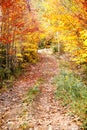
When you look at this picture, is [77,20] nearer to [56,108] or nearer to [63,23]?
[63,23]

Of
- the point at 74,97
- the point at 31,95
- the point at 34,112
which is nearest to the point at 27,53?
the point at 31,95

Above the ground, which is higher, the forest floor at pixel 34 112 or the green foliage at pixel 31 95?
the green foliage at pixel 31 95

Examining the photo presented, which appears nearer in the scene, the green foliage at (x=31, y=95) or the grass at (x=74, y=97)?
the grass at (x=74, y=97)

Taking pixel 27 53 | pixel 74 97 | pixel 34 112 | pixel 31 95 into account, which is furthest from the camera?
pixel 27 53

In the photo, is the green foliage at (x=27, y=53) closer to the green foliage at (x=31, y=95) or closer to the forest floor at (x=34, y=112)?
the forest floor at (x=34, y=112)

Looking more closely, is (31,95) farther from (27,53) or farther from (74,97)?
(27,53)

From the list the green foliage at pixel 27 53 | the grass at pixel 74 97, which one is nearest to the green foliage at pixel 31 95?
the grass at pixel 74 97

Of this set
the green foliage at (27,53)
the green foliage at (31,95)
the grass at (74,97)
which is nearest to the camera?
the grass at (74,97)

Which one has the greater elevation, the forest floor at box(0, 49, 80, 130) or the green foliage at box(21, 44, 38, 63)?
the green foliage at box(21, 44, 38, 63)

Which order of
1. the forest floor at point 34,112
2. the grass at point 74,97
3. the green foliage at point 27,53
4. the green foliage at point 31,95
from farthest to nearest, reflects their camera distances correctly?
the green foliage at point 27,53 < the green foliage at point 31,95 < the grass at point 74,97 < the forest floor at point 34,112

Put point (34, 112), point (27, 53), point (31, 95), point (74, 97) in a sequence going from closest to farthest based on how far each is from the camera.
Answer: point (34, 112), point (74, 97), point (31, 95), point (27, 53)

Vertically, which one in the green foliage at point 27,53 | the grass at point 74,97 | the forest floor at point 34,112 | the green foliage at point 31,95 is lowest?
the forest floor at point 34,112

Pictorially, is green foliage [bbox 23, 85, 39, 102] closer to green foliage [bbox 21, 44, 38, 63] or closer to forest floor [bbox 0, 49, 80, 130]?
forest floor [bbox 0, 49, 80, 130]

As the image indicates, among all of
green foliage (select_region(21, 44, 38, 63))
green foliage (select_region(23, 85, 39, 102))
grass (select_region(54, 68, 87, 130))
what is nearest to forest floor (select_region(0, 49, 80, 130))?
green foliage (select_region(23, 85, 39, 102))
